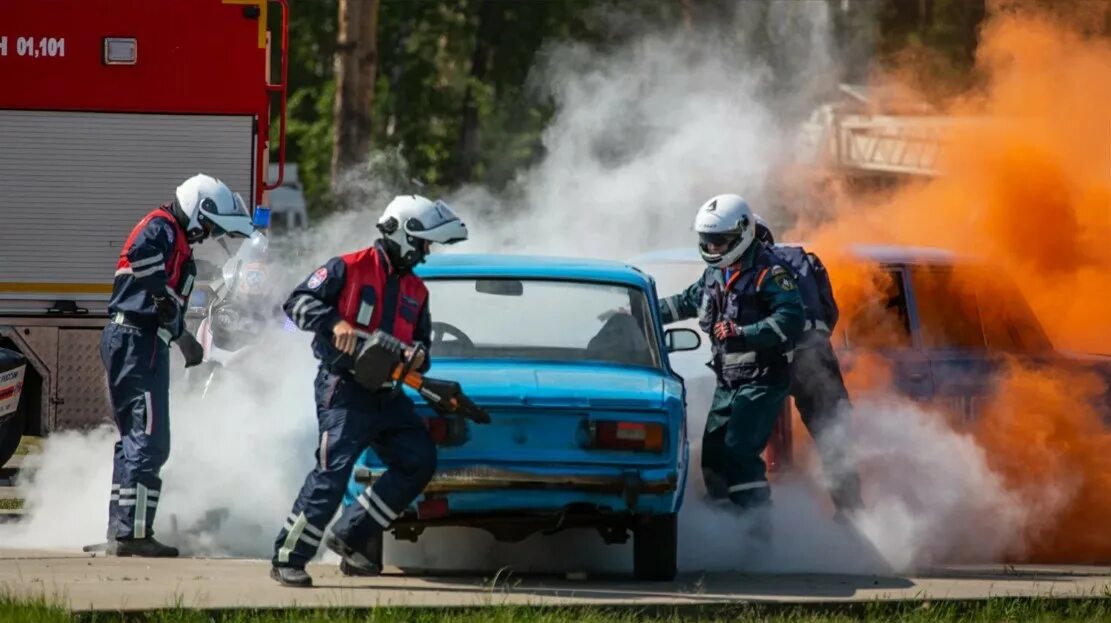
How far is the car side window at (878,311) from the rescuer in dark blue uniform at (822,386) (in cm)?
91

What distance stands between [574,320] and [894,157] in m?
15.2

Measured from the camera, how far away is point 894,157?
24188 mm

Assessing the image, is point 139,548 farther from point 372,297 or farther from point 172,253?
point 372,297

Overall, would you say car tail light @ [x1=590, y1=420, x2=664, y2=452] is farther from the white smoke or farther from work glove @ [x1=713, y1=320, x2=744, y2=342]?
work glove @ [x1=713, y1=320, x2=744, y2=342]

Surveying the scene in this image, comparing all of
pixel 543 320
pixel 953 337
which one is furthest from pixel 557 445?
pixel 953 337

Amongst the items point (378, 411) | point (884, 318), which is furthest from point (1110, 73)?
point (378, 411)

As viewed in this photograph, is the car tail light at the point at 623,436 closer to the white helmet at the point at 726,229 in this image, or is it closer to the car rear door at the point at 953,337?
the white helmet at the point at 726,229

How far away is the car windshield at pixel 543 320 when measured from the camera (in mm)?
9406

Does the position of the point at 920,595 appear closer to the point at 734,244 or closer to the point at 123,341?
the point at 734,244

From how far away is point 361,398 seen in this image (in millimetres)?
8422

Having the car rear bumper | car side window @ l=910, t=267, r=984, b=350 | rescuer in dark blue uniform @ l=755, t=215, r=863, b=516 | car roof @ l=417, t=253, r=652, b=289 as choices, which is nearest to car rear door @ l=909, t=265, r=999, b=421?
car side window @ l=910, t=267, r=984, b=350

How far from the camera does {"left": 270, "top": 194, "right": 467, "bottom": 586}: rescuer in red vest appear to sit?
27.5 feet

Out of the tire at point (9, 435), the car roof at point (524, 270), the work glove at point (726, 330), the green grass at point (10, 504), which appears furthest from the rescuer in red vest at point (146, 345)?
the tire at point (9, 435)

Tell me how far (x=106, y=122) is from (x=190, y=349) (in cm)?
574
